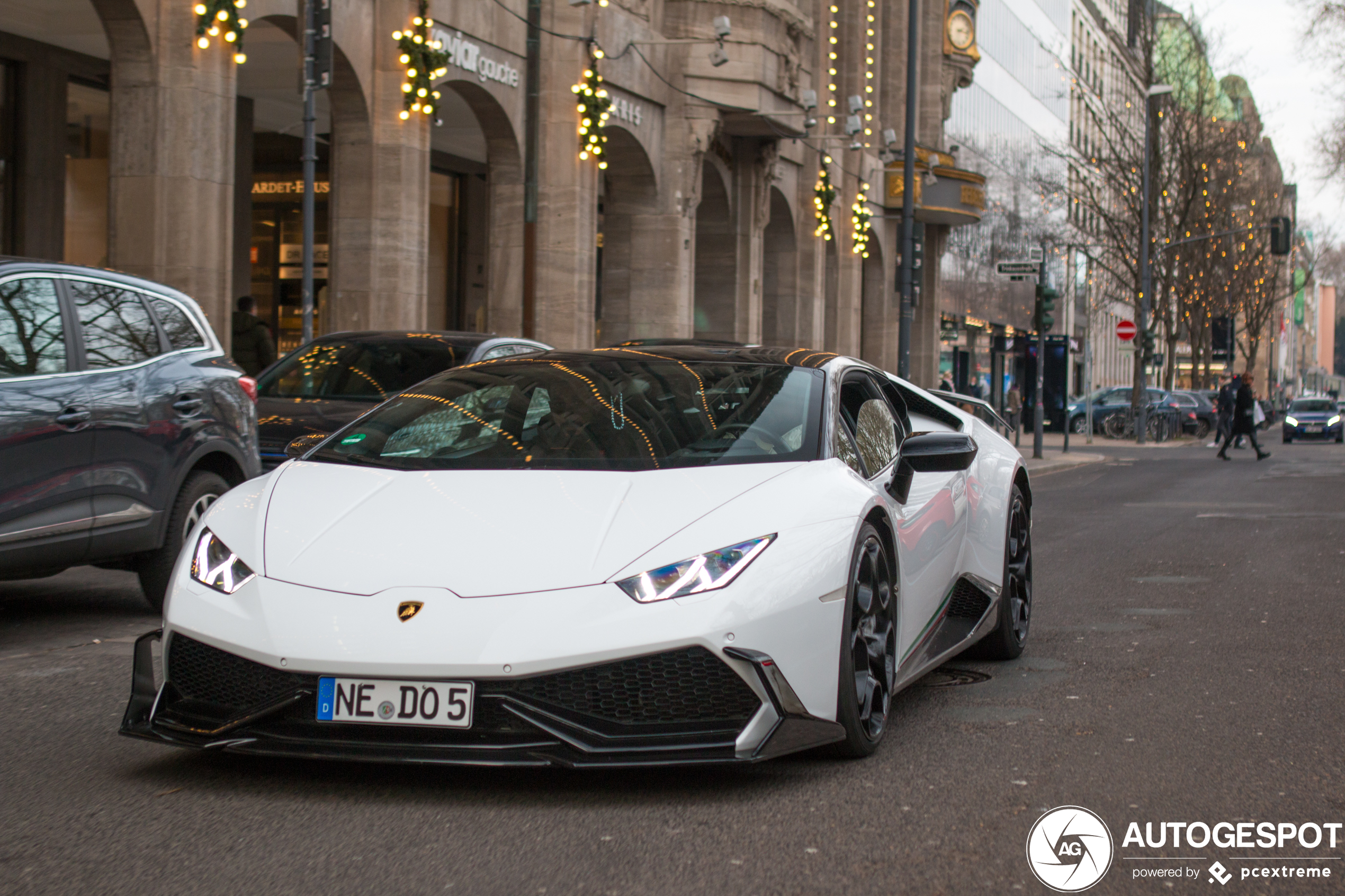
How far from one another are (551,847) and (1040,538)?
32.3 ft

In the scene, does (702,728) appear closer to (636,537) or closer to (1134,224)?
(636,537)

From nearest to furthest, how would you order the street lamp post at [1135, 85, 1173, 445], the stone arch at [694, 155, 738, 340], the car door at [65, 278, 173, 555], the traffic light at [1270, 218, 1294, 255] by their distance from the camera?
the car door at [65, 278, 173, 555], the stone arch at [694, 155, 738, 340], the traffic light at [1270, 218, 1294, 255], the street lamp post at [1135, 85, 1173, 445]

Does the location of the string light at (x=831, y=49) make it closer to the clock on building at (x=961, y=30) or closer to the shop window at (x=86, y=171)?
the clock on building at (x=961, y=30)

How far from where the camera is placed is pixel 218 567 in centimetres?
436

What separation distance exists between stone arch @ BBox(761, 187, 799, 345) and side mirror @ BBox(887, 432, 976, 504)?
29.4 meters

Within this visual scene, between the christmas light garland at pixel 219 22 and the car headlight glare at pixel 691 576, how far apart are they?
13332 millimetres


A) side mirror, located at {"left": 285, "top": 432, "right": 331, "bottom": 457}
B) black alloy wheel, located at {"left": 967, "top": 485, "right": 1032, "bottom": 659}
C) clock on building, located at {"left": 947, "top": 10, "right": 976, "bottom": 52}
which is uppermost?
clock on building, located at {"left": 947, "top": 10, "right": 976, "bottom": 52}

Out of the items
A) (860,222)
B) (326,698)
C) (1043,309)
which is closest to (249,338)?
(326,698)

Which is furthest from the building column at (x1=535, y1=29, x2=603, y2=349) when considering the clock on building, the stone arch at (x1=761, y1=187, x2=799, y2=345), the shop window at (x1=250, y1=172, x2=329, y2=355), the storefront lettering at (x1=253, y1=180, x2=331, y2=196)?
the clock on building

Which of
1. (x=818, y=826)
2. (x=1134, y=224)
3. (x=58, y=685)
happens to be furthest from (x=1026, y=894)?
(x=1134, y=224)

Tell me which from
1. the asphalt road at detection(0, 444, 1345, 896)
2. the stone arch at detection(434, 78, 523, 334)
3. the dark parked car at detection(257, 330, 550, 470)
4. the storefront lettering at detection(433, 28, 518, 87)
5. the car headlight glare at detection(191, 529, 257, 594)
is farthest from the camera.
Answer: the stone arch at detection(434, 78, 523, 334)

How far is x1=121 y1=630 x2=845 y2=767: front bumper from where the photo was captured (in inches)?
156

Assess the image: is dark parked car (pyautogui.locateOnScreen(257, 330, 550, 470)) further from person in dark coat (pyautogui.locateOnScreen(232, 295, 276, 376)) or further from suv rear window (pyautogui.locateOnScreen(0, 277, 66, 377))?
person in dark coat (pyautogui.locateOnScreen(232, 295, 276, 376))

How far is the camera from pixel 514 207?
23.5 metres
